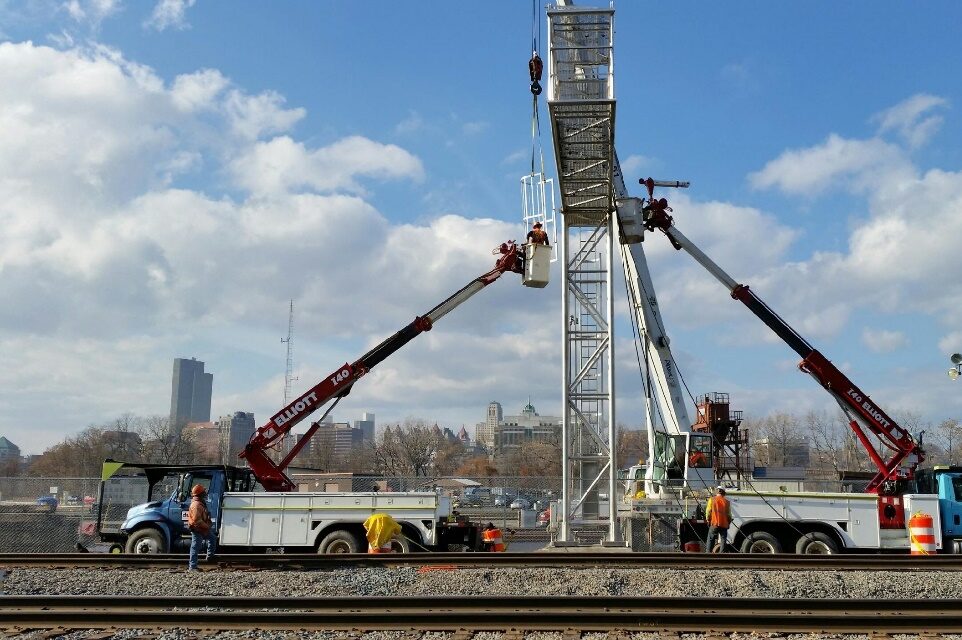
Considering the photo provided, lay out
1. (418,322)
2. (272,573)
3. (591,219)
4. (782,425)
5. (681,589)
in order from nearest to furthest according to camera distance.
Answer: (681,589)
(272,573)
(591,219)
(418,322)
(782,425)

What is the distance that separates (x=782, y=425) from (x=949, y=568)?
9280cm

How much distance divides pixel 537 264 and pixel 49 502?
1124 inches

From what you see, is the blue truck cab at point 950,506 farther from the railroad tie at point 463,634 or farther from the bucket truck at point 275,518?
the railroad tie at point 463,634

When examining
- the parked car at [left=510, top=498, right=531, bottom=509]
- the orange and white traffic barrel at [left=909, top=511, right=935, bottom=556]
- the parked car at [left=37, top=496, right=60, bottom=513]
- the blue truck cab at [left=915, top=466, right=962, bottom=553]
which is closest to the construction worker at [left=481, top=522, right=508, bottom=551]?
the orange and white traffic barrel at [left=909, top=511, right=935, bottom=556]

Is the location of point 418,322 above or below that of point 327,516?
above

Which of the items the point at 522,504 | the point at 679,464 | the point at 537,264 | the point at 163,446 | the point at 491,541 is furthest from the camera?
the point at 163,446

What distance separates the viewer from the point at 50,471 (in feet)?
303

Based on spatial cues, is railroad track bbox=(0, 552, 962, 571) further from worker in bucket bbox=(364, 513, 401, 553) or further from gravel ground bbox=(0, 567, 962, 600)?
gravel ground bbox=(0, 567, 962, 600)

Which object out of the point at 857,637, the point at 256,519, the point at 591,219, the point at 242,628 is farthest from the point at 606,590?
the point at 591,219

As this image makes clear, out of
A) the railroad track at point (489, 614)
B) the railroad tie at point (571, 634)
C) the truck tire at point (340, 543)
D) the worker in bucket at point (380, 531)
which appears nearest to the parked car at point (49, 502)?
the truck tire at point (340, 543)

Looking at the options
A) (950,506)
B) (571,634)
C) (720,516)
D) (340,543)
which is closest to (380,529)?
(340,543)

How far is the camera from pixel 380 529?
15.2 m

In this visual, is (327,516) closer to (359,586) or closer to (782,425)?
(359,586)

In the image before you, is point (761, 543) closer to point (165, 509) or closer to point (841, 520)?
point (841, 520)
